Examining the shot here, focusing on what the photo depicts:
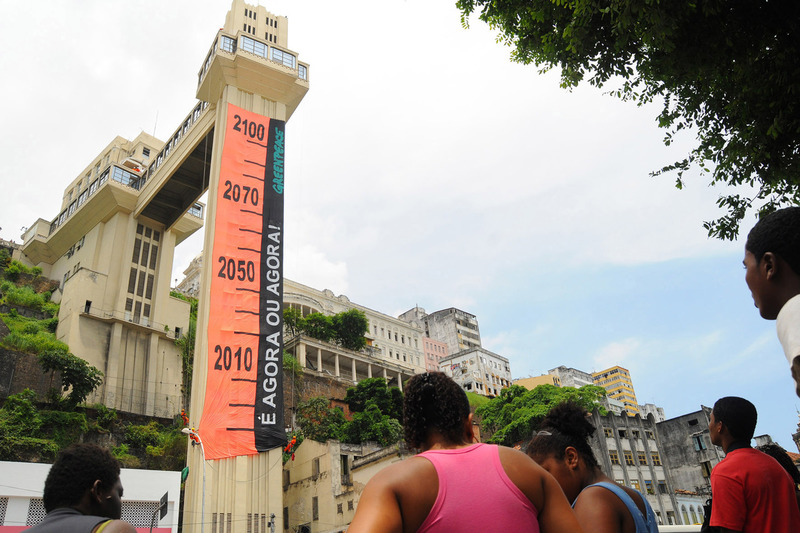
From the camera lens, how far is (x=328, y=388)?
48.0 meters

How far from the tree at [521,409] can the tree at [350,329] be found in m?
13.7

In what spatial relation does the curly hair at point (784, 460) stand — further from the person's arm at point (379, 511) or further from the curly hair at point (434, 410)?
the person's arm at point (379, 511)

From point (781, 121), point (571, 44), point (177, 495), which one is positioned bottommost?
point (177, 495)

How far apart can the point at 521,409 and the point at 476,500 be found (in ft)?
141

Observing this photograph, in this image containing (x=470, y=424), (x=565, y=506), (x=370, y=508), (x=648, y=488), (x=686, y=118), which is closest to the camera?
(x=370, y=508)

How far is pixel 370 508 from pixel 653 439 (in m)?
47.7

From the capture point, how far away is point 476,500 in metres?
1.96

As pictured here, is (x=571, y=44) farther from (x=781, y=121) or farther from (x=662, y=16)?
(x=781, y=121)

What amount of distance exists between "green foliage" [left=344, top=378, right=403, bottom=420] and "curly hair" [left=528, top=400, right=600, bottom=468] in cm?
4037

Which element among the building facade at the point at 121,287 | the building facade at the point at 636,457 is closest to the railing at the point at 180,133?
the building facade at the point at 121,287

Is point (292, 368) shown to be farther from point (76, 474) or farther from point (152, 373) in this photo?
point (76, 474)

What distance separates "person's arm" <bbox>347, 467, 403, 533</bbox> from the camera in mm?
1859

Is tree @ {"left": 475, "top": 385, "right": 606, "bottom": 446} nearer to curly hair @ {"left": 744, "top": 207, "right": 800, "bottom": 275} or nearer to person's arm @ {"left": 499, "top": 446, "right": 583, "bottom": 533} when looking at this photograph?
curly hair @ {"left": 744, "top": 207, "right": 800, "bottom": 275}

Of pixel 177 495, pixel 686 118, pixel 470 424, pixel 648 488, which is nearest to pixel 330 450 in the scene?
pixel 177 495
